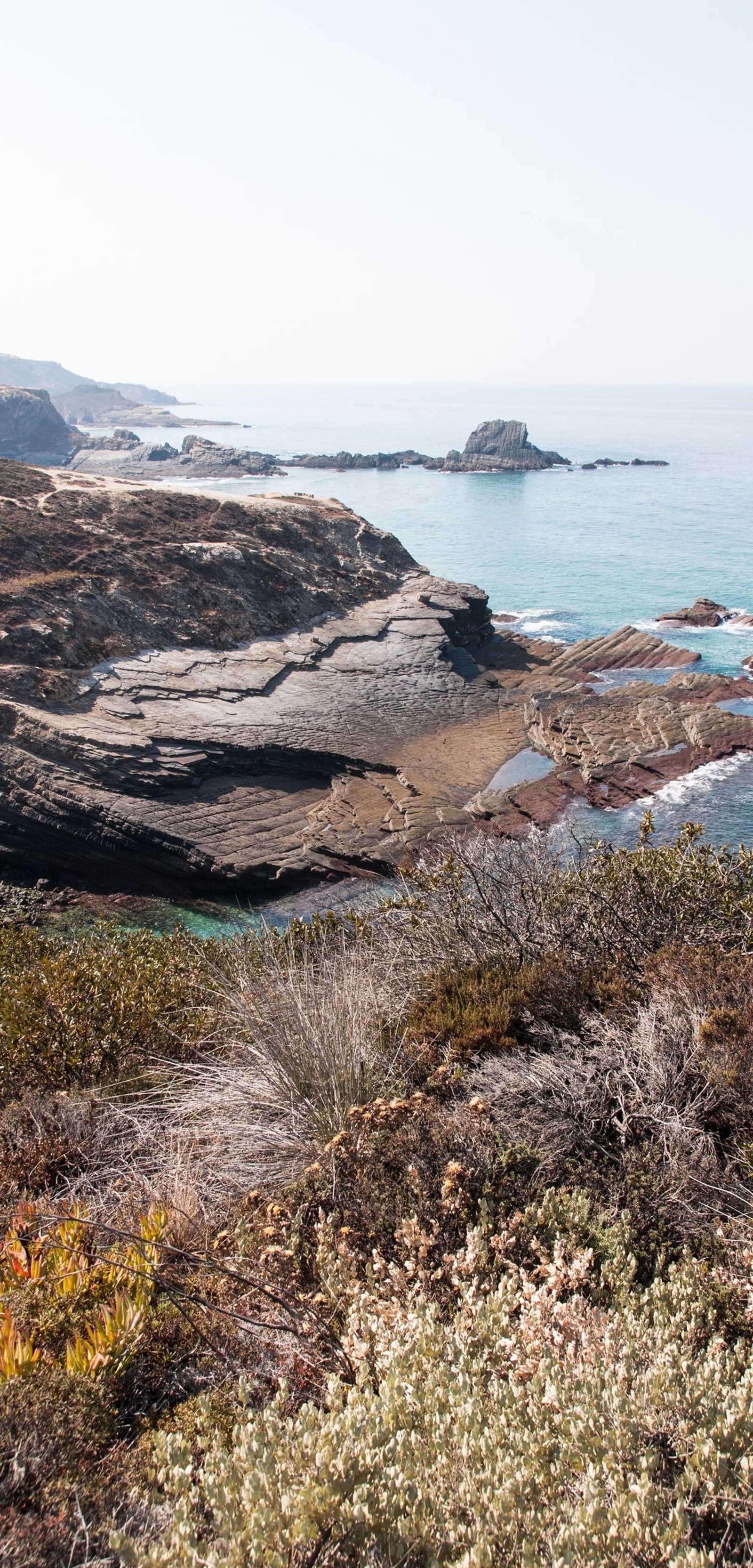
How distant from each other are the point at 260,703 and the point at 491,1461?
23.2 meters

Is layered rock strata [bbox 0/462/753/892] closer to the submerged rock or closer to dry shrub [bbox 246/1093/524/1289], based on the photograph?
Result: dry shrub [bbox 246/1093/524/1289]

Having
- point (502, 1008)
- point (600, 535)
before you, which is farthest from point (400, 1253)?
point (600, 535)

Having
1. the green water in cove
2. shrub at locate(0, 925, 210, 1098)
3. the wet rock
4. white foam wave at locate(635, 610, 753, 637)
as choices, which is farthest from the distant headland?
shrub at locate(0, 925, 210, 1098)

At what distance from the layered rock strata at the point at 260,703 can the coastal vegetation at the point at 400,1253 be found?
12784mm

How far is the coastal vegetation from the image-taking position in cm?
186

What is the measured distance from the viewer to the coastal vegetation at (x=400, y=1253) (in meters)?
1.86

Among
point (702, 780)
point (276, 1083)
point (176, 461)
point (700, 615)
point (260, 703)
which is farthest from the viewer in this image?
point (176, 461)

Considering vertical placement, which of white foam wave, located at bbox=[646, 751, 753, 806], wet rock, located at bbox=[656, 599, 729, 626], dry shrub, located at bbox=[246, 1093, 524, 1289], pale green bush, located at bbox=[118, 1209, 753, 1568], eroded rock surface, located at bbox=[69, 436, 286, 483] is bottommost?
white foam wave, located at bbox=[646, 751, 753, 806]

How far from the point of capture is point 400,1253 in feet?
10.4

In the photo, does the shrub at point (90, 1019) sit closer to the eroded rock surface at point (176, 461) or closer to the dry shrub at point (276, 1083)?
the dry shrub at point (276, 1083)

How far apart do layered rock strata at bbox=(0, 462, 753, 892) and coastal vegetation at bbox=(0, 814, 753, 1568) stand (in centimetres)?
1278

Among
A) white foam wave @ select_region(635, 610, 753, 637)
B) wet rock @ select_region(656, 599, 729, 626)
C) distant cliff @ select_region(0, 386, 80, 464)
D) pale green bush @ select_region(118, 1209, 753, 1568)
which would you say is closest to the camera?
pale green bush @ select_region(118, 1209, 753, 1568)

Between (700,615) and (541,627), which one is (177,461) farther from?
(700,615)

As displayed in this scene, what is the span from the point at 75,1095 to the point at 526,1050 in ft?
9.00
